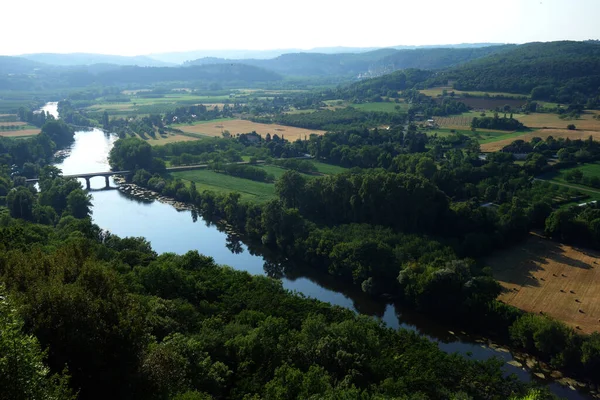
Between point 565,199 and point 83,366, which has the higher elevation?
point 83,366

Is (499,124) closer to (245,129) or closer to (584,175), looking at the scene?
(584,175)

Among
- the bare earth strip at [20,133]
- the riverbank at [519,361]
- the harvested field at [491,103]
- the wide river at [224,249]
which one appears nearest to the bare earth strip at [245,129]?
the wide river at [224,249]

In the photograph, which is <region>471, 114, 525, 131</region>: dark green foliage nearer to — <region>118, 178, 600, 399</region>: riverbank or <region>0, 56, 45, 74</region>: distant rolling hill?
<region>118, 178, 600, 399</region>: riverbank

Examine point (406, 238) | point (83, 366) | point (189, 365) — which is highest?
point (83, 366)

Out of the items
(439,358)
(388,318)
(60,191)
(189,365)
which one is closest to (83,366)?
(189,365)

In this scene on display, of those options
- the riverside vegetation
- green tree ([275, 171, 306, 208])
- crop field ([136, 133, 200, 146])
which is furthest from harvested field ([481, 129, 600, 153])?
crop field ([136, 133, 200, 146])

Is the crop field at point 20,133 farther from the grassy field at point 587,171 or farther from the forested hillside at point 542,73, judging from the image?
the forested hillside at point 542,73

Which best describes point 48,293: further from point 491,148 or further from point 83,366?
point 491,148
